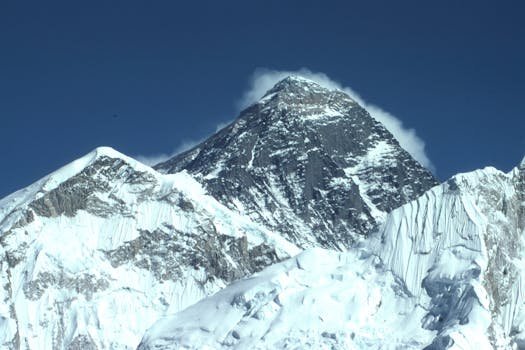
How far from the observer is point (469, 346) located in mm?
196250

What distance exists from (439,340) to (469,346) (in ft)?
15.4

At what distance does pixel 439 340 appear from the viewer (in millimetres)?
199375
